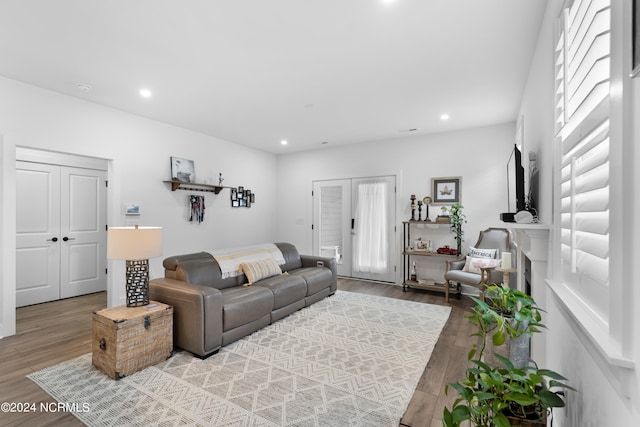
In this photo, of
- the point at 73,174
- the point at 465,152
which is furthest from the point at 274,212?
the point at 465,152

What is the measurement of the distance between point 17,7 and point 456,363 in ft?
14.0

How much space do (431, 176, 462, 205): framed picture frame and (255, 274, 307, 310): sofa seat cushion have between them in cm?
277

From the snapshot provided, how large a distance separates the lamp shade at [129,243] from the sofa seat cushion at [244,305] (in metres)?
0.88

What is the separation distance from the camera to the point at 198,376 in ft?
7.80

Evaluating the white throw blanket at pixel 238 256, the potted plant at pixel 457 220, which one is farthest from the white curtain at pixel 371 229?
the white throw blanket at pixel 238 256

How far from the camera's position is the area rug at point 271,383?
192 cm

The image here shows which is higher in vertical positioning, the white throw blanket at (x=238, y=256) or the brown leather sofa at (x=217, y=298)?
the white throw blanket at (x=238, y=256)

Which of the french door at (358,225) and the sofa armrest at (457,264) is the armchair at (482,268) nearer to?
the sofa armrest at (457,264)

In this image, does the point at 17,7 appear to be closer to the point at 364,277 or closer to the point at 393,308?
the point at 393,308

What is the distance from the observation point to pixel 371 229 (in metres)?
5.73

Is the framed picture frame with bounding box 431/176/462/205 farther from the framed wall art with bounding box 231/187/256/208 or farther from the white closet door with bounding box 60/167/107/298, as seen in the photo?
the white closet door with bounding box 60/167/107/298

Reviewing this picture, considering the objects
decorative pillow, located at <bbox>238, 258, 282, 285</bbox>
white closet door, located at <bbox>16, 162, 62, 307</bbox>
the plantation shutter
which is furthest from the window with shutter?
white closet door, located at <bbox>16, 162, 62, 307</bbox>

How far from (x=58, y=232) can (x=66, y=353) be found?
2.68 meters

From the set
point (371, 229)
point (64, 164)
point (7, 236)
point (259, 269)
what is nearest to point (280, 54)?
point (259, 269)
